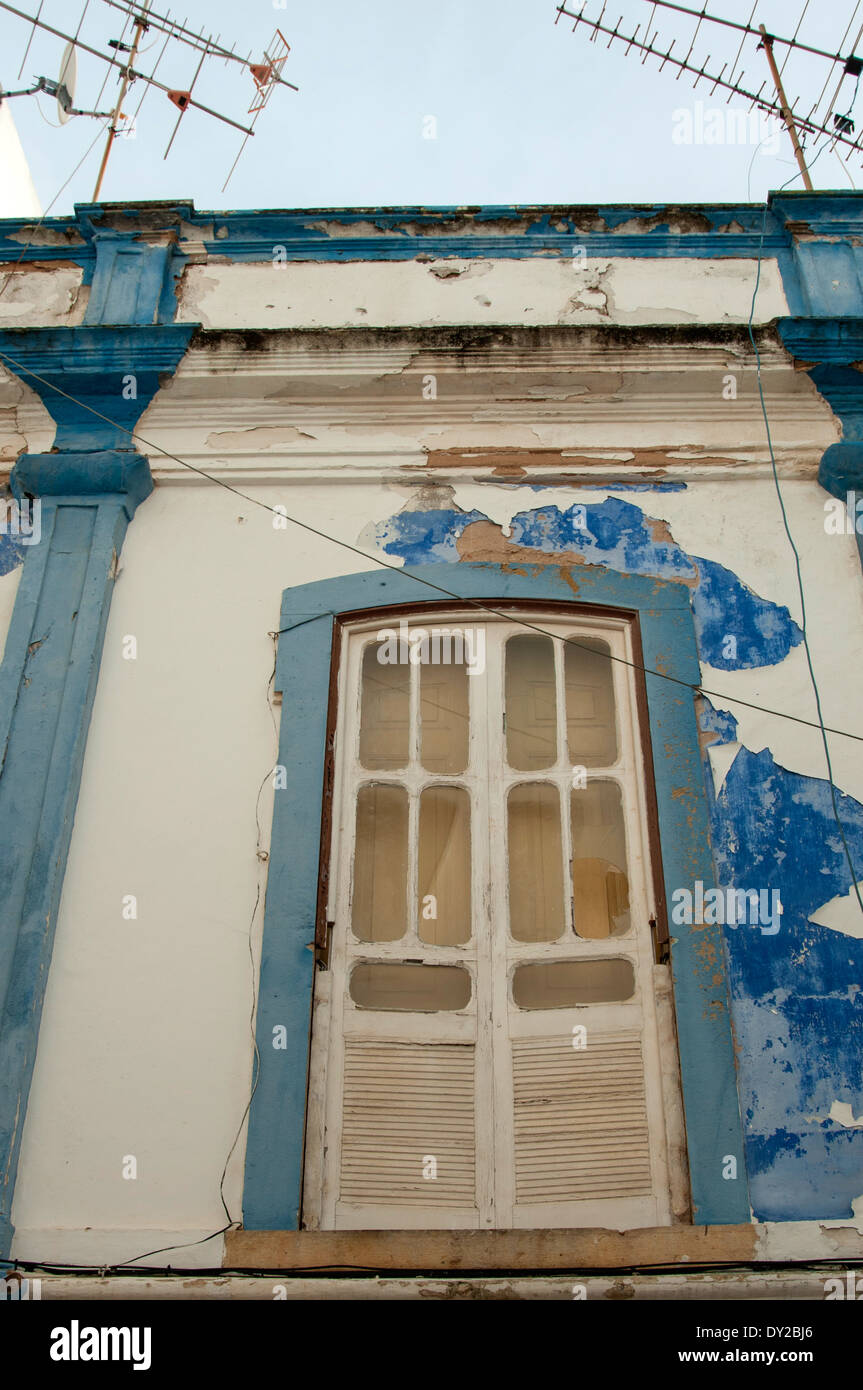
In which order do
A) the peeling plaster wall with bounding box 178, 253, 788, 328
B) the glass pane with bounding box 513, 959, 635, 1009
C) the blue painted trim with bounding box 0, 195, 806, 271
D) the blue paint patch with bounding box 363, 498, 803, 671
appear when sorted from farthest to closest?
1. the blue painted trim with bounding box 0, 195, 806, 271
2. the peeling plaster wall with bounding box 178, 253, 788, 328
3. the blue paint patch with bounding box 363, 498, 803, 671
4. the glass pane with bounding box 513, 959, 635, 1009

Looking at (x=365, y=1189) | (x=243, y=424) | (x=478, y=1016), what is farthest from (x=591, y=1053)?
(x=243, y=424)

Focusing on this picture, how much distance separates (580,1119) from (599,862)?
0.86 m

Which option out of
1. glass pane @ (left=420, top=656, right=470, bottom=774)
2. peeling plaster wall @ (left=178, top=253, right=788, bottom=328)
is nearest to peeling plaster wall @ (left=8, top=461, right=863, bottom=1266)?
glass pane @ (left=420, top=656, right=470, bottom=774)

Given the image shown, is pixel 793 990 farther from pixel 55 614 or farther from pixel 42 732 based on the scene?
pixel 55 614

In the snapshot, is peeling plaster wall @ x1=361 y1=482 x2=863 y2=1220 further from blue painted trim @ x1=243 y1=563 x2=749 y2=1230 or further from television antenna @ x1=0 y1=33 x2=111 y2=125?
television antenna @ x1=0 y1=33 x2=111 y2=125

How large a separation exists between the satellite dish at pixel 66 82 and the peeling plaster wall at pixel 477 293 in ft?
5.69

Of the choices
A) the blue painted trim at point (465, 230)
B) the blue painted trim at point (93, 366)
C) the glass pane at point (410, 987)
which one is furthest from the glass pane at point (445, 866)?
the blue painted trim at point (465, 230)

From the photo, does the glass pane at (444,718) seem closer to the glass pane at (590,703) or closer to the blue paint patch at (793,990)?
the glass pane at (590,703)

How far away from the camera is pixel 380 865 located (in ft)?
13.1

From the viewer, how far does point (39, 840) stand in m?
3.92

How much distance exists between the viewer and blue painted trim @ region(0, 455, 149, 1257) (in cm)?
362

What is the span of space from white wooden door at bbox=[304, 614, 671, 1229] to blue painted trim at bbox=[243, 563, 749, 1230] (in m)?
0.11

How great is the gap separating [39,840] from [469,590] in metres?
1.83
